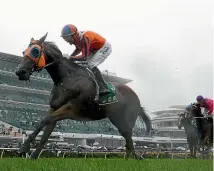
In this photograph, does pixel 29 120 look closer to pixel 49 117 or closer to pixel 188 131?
pixel 188 131

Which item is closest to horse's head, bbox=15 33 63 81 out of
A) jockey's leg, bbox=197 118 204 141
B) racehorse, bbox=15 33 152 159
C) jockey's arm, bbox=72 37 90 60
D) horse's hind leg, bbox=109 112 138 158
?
racehorse, bbox=15 33 152 159

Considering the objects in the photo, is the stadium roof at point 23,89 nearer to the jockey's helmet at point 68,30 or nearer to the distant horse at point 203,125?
the distant horse at point 203,125

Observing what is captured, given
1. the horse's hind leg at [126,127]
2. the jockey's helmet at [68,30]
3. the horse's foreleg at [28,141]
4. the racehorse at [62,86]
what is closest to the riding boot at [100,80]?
the racehorse at [62,86]

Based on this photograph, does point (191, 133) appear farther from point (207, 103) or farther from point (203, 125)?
point (207, 103)

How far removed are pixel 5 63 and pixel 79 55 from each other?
60633mm

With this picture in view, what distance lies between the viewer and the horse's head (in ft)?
22.5

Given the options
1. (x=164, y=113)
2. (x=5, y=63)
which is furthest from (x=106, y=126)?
(x=164, y=113)

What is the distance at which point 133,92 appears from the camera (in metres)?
8.94

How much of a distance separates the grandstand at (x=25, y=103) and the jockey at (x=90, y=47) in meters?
47.9

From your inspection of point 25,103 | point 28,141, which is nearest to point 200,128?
point 28,141

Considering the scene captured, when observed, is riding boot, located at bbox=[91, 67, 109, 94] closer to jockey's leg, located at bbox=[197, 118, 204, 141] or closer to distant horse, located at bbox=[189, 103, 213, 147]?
distant horse, located at bbox=[189, 103, 213, 147]

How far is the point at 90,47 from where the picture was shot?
772 cm

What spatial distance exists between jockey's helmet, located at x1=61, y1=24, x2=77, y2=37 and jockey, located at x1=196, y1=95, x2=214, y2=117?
5350 millimetres

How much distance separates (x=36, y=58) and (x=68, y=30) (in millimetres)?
799
